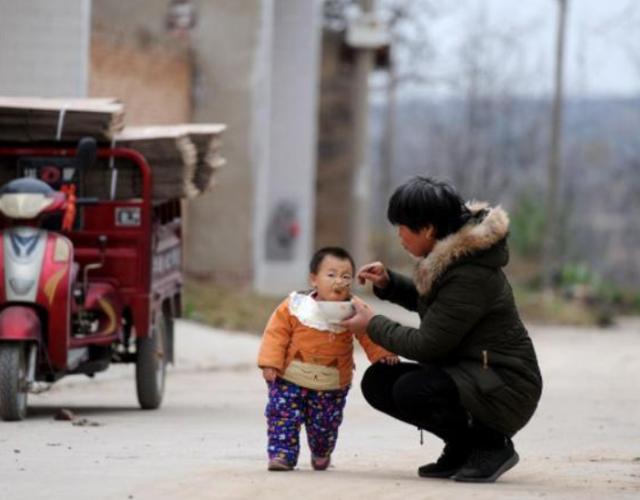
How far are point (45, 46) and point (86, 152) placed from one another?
7859 mm

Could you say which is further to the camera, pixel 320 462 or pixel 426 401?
pixel 320 462

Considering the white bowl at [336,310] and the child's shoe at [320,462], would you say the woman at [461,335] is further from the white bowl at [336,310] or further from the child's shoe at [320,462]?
the child's shoe at [320,462]

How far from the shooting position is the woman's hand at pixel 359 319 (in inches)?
362

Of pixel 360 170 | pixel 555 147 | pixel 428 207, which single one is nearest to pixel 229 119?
pixel 360 170

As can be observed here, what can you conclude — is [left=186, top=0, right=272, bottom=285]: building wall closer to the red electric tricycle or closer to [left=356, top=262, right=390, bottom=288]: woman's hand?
the red electric tricycle

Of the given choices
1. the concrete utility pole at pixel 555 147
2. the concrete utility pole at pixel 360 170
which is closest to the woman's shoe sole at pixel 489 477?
the concrete utility pole at pixel 360 170

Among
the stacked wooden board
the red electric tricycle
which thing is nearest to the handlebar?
the red electric tricycle

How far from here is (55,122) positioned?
13.7 m

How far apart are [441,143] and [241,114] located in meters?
42.8

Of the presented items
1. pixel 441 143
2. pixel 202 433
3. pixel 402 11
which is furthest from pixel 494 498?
pixel 441 143

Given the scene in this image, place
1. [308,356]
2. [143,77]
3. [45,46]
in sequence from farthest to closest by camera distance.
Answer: [143,77], [45,46], [308,356]

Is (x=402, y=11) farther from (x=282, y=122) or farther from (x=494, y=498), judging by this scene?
(x=494, y=498)

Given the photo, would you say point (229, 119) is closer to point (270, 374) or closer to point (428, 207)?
point (270, 374)

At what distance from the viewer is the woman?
29.6 feet
